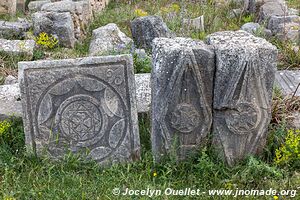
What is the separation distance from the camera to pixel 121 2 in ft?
33.7

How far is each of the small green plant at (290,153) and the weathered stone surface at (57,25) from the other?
3.97 m

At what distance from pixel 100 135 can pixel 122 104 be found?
0.33 metres

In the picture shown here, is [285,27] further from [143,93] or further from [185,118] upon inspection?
[185,118]

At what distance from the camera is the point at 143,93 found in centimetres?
452

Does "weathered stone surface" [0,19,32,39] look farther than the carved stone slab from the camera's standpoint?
Yes

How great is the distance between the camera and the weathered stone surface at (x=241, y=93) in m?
3.28

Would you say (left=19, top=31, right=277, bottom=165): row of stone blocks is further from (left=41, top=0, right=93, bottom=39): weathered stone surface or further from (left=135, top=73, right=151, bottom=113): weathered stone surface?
(left=41, top=0, right=93, bottom=39): weathered stone surface

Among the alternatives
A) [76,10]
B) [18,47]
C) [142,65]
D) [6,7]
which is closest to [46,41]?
[18,47]

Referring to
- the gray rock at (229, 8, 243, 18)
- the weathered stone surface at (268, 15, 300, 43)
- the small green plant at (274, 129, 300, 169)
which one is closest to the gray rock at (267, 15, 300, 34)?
the weathered stone surface at (268, 15, 300, 43)

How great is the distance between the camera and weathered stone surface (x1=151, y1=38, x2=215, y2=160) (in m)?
3.29

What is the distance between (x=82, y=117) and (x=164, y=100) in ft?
2.42

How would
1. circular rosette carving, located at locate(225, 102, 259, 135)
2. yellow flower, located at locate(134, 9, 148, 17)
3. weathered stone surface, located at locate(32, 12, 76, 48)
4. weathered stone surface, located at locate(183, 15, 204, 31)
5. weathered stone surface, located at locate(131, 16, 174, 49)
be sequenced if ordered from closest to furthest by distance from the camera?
circular rosette carving, located at locate(225, 102, 259, 135)
weathered stone surface, located at locate(131, 16, 174, 49)
weathered stone surface, located at locate(32, 12, 76, 48)
weathered stone surface, located at locate(183, 15, 204, 31)
yellow flower, located at locate(134, 9, 148, 17)

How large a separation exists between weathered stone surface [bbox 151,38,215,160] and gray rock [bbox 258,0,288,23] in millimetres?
5058

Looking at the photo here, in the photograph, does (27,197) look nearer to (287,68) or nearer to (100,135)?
(100,135)
